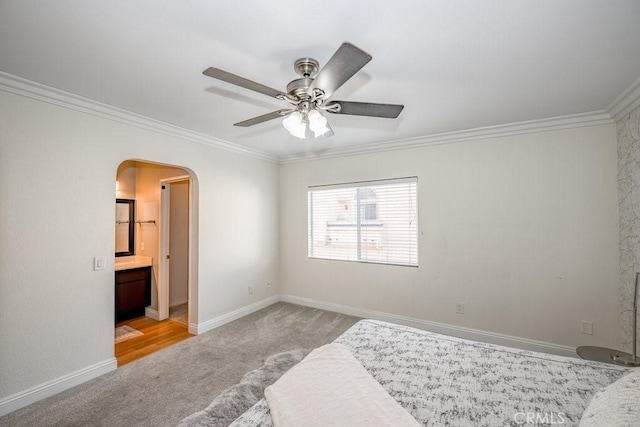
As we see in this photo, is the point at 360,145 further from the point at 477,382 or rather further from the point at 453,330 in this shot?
the point at 477,382

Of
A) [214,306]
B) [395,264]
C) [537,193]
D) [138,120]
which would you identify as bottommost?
[214,306]

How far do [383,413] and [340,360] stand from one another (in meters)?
0.46

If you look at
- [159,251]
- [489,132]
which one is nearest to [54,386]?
[159,251]

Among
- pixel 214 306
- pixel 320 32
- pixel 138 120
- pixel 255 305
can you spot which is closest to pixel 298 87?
pixel 320 32

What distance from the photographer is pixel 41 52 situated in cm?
172

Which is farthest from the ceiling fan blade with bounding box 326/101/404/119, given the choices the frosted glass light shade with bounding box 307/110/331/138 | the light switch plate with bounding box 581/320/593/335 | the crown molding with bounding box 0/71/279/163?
the light switch plate with bounding box 581/320/593/335

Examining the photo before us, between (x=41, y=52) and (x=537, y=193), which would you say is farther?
(x=537, y=193)

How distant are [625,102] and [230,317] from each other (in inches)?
188

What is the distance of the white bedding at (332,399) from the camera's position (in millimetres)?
1146

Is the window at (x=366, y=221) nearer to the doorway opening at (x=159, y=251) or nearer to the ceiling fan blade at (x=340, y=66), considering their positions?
the doorway opening at (x=159, y=251)

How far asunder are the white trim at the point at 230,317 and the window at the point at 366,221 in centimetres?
102

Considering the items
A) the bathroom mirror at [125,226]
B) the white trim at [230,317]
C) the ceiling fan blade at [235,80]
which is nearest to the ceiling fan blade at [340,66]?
the ceiling fan blade at [235,80]

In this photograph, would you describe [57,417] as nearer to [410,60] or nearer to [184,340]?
[184,340]

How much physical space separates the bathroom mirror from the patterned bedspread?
393cm
